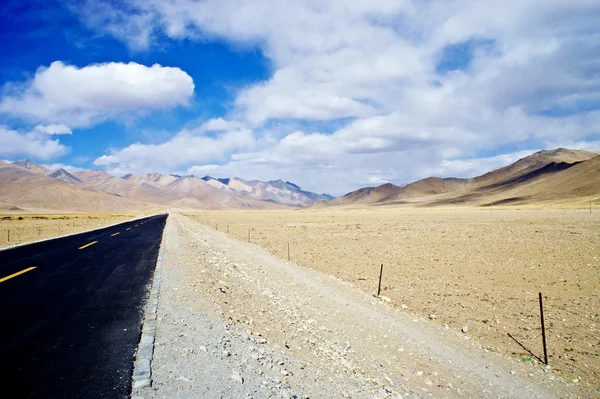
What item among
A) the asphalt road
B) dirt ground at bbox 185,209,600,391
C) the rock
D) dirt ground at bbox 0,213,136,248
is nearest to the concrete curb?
the asphalt road

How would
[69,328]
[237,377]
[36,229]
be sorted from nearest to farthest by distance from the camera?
[237,377], [69,328], [36,229]

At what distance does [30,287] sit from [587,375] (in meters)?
15.1

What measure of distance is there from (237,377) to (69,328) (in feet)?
13.0

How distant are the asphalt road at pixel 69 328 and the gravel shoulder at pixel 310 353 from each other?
628 millimetres

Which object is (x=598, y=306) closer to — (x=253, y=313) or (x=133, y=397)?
(x=253, y=313)

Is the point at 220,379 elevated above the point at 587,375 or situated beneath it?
elevated above

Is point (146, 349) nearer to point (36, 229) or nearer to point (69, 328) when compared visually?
point (69, 328)

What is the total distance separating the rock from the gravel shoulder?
16 millimetres

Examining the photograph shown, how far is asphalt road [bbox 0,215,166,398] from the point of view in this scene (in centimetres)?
489

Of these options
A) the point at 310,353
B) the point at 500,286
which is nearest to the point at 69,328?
the point at 310,353

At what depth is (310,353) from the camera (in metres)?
7.26

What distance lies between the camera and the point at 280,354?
6.77 m

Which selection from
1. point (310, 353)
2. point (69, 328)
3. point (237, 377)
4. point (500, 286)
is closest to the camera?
point (237, 377)

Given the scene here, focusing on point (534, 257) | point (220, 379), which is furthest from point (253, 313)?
point (534, 257)
